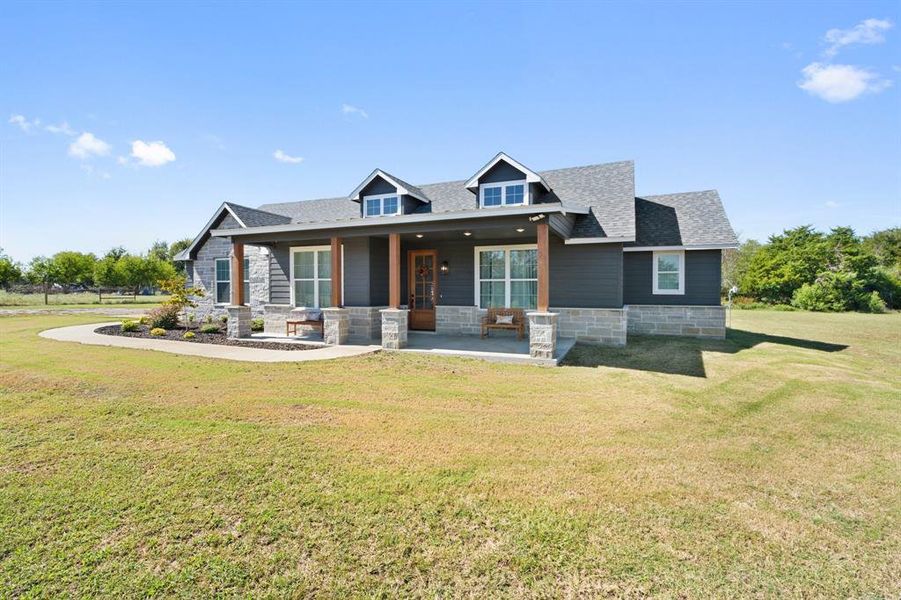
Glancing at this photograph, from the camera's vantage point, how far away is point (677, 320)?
13.1 m

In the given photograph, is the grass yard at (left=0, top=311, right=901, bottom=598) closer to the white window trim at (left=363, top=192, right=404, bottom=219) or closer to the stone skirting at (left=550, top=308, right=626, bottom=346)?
the stone skirting at (left=550, top=308, right=626, bottom=346)

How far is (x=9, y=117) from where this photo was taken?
41.6 ft

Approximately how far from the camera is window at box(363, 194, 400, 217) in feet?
45.5

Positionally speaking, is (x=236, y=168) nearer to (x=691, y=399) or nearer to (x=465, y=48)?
(x=465, y=48)

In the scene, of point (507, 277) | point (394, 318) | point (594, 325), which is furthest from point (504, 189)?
point (394, 318)

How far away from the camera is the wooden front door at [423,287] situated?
43.4 feet

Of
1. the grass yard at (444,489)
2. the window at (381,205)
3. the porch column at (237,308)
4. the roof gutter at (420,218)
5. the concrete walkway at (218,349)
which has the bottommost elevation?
the grass yard at (444,489)

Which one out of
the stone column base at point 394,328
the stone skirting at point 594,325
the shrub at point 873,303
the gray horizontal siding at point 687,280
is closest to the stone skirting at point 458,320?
the stone skirting at point 594,325

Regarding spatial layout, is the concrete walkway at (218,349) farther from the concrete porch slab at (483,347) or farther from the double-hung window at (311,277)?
the double-hung window at (311,277)

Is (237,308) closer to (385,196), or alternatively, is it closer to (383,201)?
(383,201)

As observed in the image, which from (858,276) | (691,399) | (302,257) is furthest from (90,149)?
(858,276)

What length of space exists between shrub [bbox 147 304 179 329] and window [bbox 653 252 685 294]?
17.0 metres

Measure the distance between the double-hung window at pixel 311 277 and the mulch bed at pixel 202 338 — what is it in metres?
2.65

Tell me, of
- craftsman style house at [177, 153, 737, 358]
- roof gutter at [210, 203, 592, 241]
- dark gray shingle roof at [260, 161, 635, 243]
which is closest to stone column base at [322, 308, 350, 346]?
craftsman style house at [177, 153, 737, 358]
